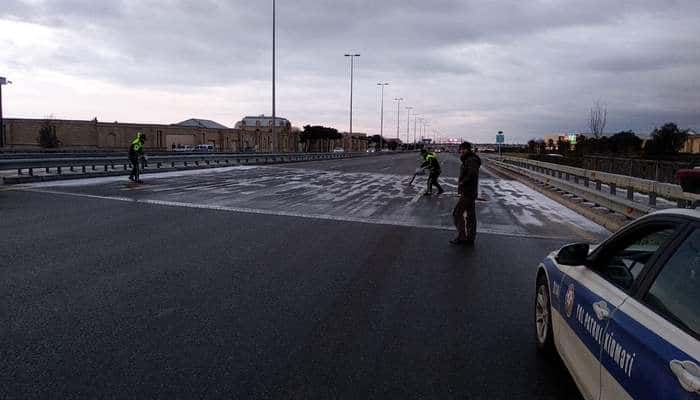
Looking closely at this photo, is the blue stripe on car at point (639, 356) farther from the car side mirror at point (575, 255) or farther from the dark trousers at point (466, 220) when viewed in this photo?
the dark trousers at point (466, 220)

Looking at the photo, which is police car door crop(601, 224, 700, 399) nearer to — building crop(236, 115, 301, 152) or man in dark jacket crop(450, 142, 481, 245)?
man in dark jacket crop(450, 142, 481, 245)

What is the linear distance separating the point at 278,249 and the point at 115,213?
5.72 meters

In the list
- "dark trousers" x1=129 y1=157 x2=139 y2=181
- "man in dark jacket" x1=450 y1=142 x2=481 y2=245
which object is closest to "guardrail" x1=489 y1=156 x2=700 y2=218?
"man in dark jacket" x1=450 y1=142 x2=481 y2=245

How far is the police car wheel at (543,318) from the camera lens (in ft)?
14.4

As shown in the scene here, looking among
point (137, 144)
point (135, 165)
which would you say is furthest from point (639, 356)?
point (135, 165)

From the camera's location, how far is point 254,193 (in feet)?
61.3

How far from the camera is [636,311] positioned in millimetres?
2779

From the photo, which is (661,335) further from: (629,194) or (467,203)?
(629,194)

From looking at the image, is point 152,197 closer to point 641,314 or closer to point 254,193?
point 254,193

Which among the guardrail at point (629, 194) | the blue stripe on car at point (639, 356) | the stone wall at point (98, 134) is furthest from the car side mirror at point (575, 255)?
the stone wall at point (98, 134)

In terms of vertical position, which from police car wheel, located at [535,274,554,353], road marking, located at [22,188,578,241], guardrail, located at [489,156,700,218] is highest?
guardrail, located at [489,156,700,218]

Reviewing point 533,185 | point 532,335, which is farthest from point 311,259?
point 533,185

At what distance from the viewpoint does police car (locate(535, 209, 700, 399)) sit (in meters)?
2.35

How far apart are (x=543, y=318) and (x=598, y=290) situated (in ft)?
4.45
